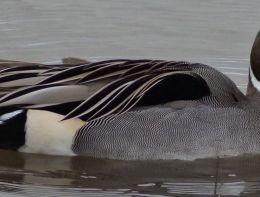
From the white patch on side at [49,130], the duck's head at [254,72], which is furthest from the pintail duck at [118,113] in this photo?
the duck's head at [254,72]

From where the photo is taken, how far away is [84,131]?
672cm

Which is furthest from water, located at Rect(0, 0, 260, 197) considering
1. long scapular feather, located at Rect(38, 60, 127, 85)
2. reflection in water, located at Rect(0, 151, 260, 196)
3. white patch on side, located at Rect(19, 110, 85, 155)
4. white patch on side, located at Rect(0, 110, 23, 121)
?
long scapular feather, located at Rect(38, 60, 127, 85)

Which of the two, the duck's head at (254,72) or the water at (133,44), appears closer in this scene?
the water at (133,44)

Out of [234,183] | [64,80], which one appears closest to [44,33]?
[64,80]

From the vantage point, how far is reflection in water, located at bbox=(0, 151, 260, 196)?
644cm

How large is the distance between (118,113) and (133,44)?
7.37ft

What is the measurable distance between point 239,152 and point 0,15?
10.7ft

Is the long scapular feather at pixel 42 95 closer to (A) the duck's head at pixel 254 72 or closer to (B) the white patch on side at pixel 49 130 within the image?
(B) the white patch on side at pixel 49 130

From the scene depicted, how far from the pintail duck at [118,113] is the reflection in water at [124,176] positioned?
7cm

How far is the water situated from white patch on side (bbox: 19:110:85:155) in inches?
4.7

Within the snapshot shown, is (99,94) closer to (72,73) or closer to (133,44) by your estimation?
(72,73)

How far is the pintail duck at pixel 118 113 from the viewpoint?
6.73 meters

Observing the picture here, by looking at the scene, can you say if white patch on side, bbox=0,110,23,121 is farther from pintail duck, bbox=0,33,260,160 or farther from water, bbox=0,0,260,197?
water, bbox=0,0,260,197

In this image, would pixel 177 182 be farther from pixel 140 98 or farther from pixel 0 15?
pixel 0 15
